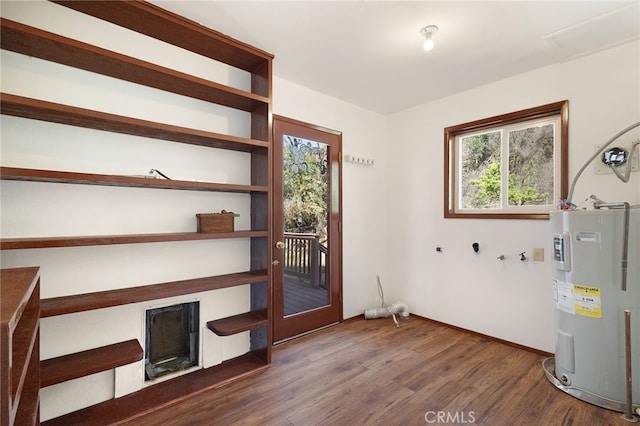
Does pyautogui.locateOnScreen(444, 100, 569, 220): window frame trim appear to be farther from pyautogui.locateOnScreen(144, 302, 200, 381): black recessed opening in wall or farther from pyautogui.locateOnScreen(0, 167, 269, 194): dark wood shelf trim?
pyautogui.locateOnScreen(144, 302, 200, 381): black recessed opening in wall

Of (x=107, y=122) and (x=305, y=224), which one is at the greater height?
(x=107, y=122)

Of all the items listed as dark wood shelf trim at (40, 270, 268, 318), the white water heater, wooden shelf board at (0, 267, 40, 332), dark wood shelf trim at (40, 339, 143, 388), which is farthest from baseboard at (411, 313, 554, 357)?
wooden shelf board at (0, 267, 40, 332)

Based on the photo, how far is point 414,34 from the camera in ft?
6.93

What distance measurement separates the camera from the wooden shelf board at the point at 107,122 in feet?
4.83

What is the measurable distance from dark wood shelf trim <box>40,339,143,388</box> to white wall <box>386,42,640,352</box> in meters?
2.96

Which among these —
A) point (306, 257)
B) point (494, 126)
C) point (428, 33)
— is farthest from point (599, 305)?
point (306, 257)

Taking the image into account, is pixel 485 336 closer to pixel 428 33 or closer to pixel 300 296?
pixel 300 296

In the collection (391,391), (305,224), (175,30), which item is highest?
Answer: (175,30)

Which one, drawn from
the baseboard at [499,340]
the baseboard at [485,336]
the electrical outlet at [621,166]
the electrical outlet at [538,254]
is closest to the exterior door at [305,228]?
the baseboard at [485,336]

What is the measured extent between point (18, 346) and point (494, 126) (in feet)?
12.4

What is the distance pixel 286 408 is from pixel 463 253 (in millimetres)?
2357

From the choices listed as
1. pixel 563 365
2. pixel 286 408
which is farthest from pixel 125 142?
pixel 563 365

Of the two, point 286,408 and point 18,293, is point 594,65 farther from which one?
point 18,293

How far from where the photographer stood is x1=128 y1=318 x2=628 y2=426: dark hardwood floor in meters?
1.78
